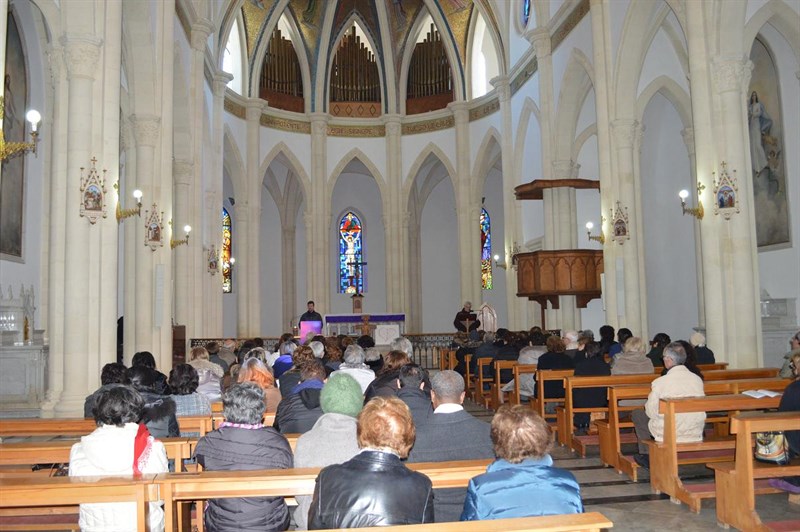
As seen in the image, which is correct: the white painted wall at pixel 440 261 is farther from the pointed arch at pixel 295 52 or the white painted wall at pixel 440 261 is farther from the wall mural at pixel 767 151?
the wall mural at pixel 767 151

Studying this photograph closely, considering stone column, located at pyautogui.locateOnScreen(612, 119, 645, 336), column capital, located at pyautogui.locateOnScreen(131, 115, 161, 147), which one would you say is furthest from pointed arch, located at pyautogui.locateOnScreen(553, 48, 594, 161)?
column capital, located at pyautogui.locateOnScreen(131, 115, 161, 147)

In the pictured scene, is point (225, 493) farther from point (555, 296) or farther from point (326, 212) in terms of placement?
point (326, 212)

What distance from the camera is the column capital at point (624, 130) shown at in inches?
619

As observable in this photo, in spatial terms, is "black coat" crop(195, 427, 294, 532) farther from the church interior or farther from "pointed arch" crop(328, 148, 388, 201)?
"pointed arch" crop(328, 148, 388, 201)

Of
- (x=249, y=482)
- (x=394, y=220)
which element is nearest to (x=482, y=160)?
(x=394, y=220)

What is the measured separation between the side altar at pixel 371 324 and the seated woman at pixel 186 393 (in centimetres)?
1495

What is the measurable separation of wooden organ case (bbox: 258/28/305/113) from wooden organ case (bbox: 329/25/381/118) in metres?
1.49

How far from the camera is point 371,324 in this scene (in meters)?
21.8

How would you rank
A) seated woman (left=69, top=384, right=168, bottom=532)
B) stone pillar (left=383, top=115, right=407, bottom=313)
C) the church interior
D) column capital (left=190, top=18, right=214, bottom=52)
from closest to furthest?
seated woman (left=69, top=384, right=168, bottom=532)
the church interior
column capital (left=190, top=18, right=214, bottom=52)
stone pillar (left=383, top=115, right=407, bottom=313)

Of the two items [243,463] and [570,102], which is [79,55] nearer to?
[243,463]

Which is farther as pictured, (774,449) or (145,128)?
(145,128)

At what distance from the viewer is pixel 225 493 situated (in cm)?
364

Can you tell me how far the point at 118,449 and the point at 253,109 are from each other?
77.0ft

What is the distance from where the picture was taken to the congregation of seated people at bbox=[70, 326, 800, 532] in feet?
9.96
